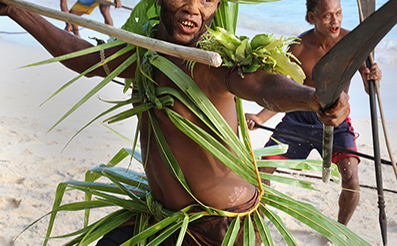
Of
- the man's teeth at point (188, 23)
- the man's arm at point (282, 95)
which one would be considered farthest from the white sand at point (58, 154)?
the man's teeth at point (188, 23)

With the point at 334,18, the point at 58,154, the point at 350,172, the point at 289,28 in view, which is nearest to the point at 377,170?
the point at 350,172

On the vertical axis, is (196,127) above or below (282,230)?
above

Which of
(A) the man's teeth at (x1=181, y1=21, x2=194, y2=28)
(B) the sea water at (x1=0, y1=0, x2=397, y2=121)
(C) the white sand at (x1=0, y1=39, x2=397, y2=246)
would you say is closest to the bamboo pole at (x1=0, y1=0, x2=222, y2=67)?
(A) the man's teeth at (x1=181, y1=21, x2=194, y2=28)

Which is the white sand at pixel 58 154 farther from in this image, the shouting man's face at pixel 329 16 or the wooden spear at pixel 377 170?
the shouting man's face at pixel 329 16

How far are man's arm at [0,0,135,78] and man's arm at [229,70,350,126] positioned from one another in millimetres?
574

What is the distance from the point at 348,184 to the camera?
278cm

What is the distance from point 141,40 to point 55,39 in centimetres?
51

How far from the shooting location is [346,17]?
11.4 m

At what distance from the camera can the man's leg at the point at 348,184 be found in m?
2.78

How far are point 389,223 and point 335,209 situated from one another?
1.18 ft

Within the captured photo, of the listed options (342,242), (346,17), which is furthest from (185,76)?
(346,17)

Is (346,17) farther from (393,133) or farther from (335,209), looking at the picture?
(335,209)

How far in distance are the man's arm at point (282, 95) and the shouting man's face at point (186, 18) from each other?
10.6 inches

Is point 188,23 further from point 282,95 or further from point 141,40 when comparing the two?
point 282,95
